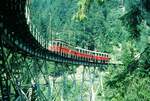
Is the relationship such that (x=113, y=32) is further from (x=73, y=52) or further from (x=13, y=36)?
(x=13, y=36)

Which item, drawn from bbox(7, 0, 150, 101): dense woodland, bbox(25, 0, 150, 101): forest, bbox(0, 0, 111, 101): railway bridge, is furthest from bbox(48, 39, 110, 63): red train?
bbox(0, 0, 111, 101): railway bridge

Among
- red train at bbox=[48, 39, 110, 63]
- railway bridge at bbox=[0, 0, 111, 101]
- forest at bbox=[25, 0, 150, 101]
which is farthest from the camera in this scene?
red train at bbox=[48, 39, 110, 63]

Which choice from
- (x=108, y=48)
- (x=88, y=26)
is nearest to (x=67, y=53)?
(x=108, y=48)

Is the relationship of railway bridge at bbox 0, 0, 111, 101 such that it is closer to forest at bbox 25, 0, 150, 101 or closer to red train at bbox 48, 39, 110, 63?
forest at bbox 25, 0, 150, 101

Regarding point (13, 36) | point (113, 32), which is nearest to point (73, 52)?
point (13, 36)

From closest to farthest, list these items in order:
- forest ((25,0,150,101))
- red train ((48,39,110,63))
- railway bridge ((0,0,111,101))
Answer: forest ((25,0,150,101))
railway bridge ((0,0,111,101))
red train ((48,39,110,63))

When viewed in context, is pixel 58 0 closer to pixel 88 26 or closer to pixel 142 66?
pixel 88 26
